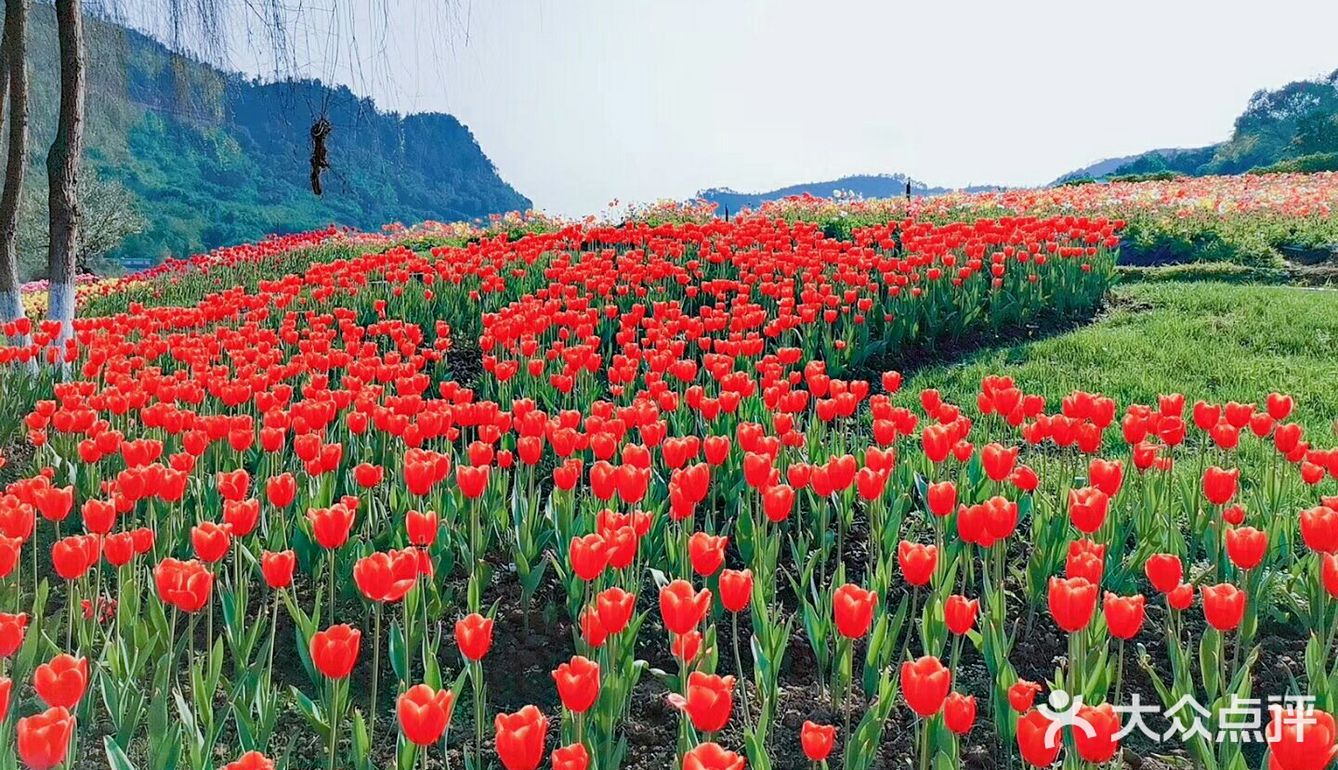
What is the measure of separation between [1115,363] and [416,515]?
6.24 m

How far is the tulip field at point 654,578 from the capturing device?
234 centimetres

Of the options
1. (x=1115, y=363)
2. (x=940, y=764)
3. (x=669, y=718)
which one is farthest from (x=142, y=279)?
(x=940, y=764)

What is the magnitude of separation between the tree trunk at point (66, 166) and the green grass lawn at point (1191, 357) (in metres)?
6.72

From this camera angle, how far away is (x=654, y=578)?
12.0ft

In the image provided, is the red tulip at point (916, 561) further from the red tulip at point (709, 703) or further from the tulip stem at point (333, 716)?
the tulip stem at point (333, 716)

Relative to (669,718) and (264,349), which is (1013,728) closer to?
(669,718)

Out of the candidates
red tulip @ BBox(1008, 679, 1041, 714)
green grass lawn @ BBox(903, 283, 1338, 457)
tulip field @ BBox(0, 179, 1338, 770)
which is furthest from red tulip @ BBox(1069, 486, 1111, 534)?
green grass lawn @ BBox(903, 283, 1338, 457)

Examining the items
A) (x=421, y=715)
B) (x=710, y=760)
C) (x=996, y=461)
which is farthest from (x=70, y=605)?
(x=996, y=461)

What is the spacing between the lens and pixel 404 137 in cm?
397

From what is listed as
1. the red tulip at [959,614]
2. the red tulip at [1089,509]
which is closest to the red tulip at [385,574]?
the red tulip at [959,614]

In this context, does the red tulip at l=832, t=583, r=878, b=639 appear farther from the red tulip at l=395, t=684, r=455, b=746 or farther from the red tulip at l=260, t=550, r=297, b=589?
the red tulip at l=260, t=550, r=297, b=589

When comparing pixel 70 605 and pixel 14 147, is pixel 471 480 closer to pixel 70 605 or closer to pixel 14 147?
pixel 70 605

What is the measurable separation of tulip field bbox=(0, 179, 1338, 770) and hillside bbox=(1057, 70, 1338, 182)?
48.8 metres

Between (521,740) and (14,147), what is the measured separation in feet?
28.9
